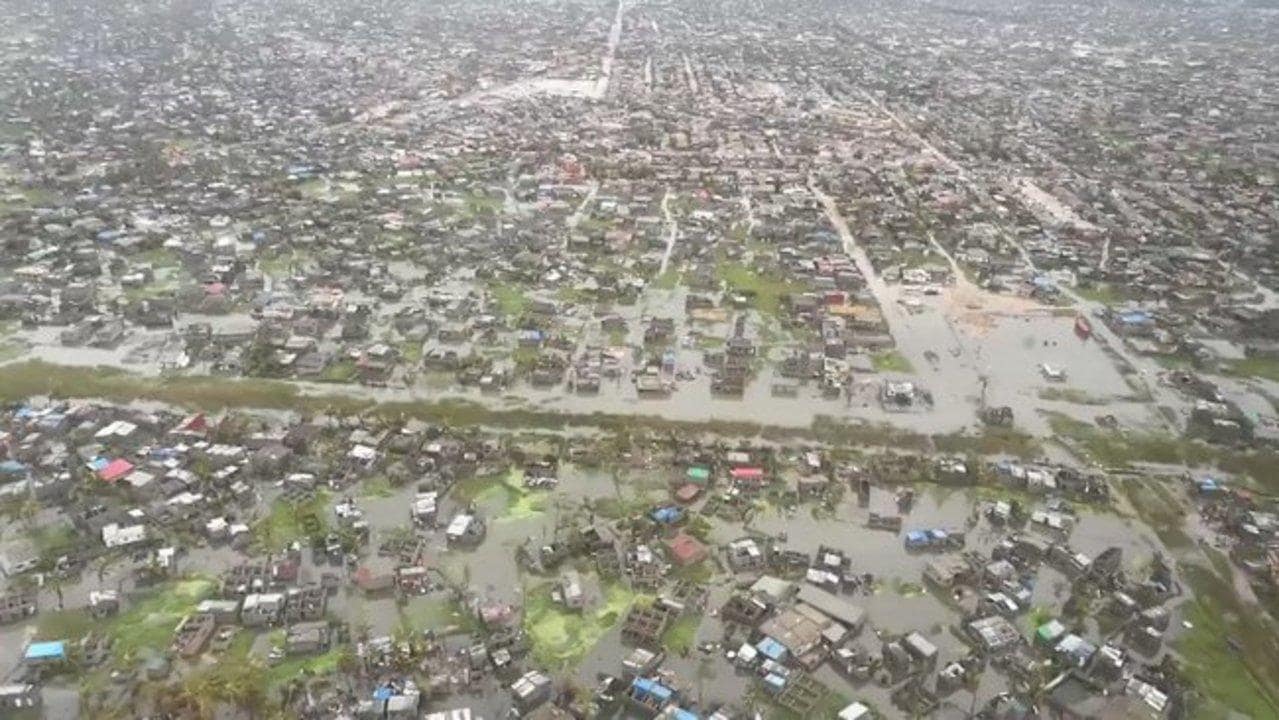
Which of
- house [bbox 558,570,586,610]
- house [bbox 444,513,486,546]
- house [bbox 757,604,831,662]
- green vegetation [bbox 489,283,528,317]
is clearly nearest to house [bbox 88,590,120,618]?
house [bbox 444,513,486,546]

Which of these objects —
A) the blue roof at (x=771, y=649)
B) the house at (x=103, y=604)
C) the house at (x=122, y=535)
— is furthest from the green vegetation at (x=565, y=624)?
the house at (x=122, y=535)

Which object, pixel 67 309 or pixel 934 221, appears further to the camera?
pixel 934 221

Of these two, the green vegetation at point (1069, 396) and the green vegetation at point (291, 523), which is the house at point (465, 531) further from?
the green vegetation at point (1069, 396)

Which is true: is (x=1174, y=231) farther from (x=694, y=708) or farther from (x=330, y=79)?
(x=330, y=79)

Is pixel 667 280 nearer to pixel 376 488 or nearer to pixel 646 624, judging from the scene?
pixel 376 488

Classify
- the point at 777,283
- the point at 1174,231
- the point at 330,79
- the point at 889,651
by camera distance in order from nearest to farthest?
the point at 889,651 → the point at 777,283 → the point at 1174,231 → the point at 330,79

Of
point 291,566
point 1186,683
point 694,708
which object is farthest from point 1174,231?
point 291,566

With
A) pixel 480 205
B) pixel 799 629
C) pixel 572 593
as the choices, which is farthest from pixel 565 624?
pixel 480 205
